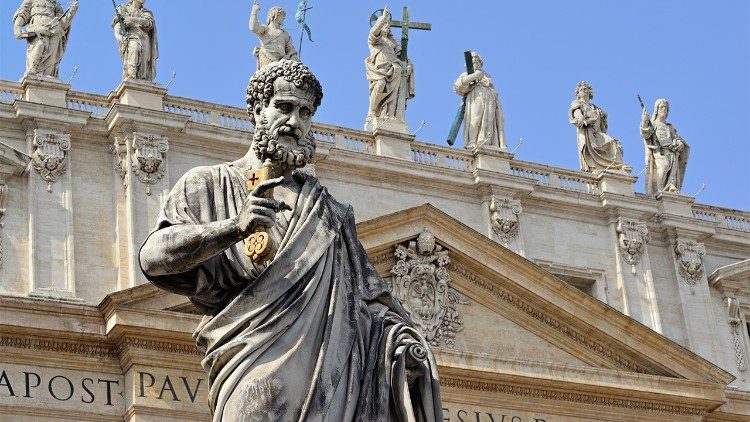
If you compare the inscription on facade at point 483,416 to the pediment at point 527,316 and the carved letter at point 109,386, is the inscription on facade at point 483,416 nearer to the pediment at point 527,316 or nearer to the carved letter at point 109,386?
the pediment at point 527,316

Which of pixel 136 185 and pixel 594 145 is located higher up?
pixel 594 145

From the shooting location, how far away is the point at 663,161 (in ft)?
100

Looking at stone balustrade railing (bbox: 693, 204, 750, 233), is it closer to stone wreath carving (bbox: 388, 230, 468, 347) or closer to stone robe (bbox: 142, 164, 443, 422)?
stone wreath carving (bbox: 388, 230, 468, 347)

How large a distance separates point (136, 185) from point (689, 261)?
9.18 meters

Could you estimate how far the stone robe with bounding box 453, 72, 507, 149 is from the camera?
2884 centimetres

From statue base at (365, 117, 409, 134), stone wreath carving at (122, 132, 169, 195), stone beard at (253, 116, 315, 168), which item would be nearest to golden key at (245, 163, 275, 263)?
stone beard at (253, 116, 315, 168)

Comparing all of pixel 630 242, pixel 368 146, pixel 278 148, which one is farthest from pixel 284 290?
pixel 630 242

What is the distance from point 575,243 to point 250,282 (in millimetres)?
23884

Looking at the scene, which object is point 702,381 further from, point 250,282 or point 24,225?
point 250,282

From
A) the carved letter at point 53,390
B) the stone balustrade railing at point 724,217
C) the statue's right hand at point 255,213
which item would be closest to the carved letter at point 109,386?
the carved letter at point 53,390

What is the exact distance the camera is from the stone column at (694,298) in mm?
29688

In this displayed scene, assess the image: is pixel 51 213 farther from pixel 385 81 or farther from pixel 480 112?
pixel 480 112

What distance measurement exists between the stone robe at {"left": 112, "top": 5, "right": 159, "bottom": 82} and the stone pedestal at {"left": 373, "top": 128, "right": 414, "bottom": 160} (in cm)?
349

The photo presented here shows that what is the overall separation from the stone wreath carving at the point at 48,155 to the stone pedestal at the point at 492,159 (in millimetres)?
6394
